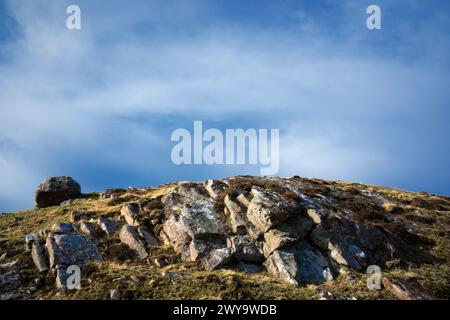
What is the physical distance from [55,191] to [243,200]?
3284 cm

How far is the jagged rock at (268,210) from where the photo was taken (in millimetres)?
36656

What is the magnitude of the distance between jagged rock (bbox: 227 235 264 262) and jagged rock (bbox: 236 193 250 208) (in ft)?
17.5

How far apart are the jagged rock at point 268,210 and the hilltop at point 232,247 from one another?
0.39 feet

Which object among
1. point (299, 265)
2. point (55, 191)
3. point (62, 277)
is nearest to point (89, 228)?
point (62, 277)

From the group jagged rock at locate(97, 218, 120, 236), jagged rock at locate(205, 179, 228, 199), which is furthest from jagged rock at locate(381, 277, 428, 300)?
jagged rock at locate(97, 218, 120, 236)

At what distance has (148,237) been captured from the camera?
37.7m

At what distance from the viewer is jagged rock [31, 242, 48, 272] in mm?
31984

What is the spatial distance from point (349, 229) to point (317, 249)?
4.49 meters

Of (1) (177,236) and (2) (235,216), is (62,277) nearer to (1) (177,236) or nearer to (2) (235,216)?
(1) (177,236)
